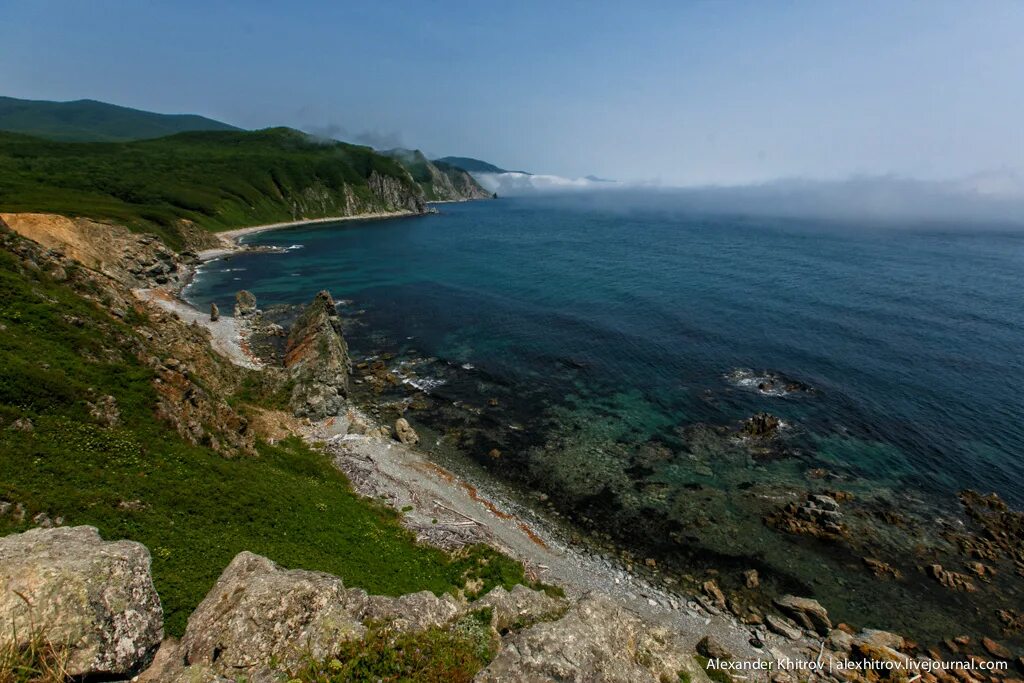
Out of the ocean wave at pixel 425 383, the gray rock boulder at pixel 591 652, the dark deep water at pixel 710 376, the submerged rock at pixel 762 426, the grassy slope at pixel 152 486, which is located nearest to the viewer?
the gray rock boulder at pixel 591 652

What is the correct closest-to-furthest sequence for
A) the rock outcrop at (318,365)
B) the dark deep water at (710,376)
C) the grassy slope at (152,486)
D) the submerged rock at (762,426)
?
the grassy slope at (152,486) → the dark deep water at (710,376) → the submerged rock at (762,426) → the rock outcrop at (318,365)

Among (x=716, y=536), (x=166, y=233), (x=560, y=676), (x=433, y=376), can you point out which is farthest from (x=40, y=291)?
(x=166, y=233)

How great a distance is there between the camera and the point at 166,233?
409ft

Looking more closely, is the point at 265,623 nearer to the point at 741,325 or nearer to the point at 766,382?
the point at 766,382

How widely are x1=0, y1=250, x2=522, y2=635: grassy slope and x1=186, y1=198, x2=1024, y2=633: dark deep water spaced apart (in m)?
16.0

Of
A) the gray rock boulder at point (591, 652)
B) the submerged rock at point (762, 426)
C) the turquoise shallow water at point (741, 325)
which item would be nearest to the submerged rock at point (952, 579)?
the turquoise shallow water at point (741, 325)

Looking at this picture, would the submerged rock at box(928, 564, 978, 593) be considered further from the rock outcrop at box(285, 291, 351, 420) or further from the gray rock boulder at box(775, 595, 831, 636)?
the rock outcrop at box(285, 291, 351, 420)

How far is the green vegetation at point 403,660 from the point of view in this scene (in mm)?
12430

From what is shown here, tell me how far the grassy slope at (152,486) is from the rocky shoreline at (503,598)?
11.2 ft

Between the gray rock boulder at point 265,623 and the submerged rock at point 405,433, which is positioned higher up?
the gray rock boulder at point 265,623

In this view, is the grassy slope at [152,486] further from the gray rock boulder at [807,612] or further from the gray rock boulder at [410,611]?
the gray rock boulder at [807,612]

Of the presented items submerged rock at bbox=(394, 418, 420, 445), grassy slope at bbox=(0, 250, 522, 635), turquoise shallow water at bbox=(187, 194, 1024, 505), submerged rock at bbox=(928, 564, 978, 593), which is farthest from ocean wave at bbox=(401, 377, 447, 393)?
submerged rock at bbox=(928, 564, 978, 593)

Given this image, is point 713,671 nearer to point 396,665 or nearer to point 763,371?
point 396,665

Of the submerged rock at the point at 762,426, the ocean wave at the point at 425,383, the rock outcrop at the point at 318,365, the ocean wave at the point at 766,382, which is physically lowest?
the ocean wave at the point at 425,383
